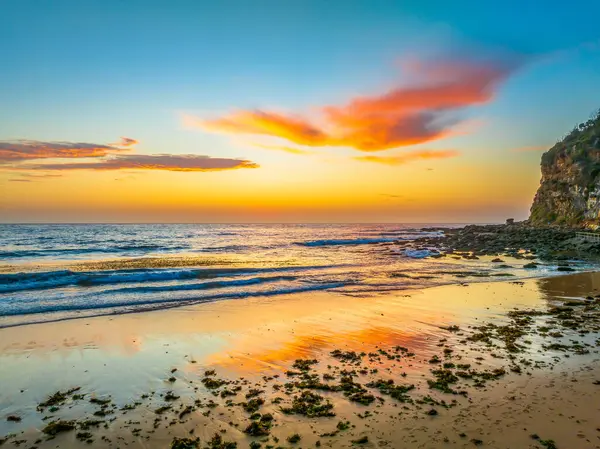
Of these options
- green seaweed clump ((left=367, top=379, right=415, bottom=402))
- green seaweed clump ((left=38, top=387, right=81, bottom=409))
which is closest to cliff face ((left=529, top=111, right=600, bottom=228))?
green seaweed clump ((left=367, top=379, right=415, bottom=402))

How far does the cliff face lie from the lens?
52438 millimetres

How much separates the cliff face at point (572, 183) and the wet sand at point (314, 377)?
1966 inches

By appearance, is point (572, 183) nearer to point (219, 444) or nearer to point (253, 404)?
point (253, 404)

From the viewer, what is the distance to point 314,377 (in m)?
7.89

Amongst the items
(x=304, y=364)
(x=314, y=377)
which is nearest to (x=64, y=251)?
(x=304, y=364)

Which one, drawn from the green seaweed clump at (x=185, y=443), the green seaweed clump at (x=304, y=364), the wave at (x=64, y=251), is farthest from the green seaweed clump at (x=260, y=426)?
the wave at (x=64, y=251)

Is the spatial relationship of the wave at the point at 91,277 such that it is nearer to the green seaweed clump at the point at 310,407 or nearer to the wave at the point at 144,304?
the wave at the point at 144,304

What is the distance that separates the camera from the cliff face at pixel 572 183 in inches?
2064

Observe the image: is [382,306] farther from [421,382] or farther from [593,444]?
[593,444]

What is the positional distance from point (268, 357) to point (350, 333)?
310 cm

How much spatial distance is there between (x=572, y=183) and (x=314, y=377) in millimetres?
65959

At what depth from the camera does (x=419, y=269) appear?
2755 centimetres

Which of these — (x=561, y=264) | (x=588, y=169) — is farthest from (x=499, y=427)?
(x=588, y=169)

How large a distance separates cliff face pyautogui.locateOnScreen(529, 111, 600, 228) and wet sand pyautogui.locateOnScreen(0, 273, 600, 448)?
49925 mm
